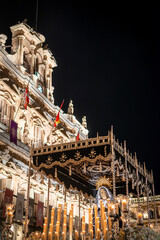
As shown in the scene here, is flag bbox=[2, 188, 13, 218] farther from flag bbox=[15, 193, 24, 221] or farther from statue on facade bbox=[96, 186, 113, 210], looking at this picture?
statue on facade bbox=[96, 186, 113, 210]

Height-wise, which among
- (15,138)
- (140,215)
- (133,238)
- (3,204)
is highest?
(15,138)

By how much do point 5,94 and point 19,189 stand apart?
5443mm

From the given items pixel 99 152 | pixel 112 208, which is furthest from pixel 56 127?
pixel 112 208

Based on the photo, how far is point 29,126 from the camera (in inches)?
800

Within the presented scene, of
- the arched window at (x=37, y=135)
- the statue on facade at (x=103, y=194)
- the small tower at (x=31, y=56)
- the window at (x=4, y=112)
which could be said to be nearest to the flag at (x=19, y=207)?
the window at (x=4, y=112)

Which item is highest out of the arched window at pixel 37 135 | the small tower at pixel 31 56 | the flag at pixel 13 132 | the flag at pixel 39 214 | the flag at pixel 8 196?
the small tower at pixel 31 56

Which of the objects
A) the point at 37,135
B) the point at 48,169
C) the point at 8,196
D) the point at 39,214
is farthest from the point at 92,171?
the point at 37,135

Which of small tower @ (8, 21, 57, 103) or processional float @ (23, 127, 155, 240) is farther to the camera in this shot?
small tower @ (8, 21, 57, 103)

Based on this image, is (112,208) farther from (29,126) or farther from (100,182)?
(29,126)

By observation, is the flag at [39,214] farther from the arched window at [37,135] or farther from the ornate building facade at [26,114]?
the arched window at [37,135]

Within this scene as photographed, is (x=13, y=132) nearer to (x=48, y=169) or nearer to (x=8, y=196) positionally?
(x=8, y=196)

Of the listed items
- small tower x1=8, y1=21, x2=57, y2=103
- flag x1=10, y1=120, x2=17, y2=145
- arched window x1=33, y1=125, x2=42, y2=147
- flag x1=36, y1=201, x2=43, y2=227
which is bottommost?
flag x1=36, y1=201, x2=43, y2=227

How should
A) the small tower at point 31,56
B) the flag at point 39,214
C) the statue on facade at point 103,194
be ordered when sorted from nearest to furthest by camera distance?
the statue on facade at point 103,194, the flag at point 39,214, the small tower at point 31,56

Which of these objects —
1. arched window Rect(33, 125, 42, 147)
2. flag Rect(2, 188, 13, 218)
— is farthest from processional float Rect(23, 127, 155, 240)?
arched window Rect(33, 125, 42, 147)
